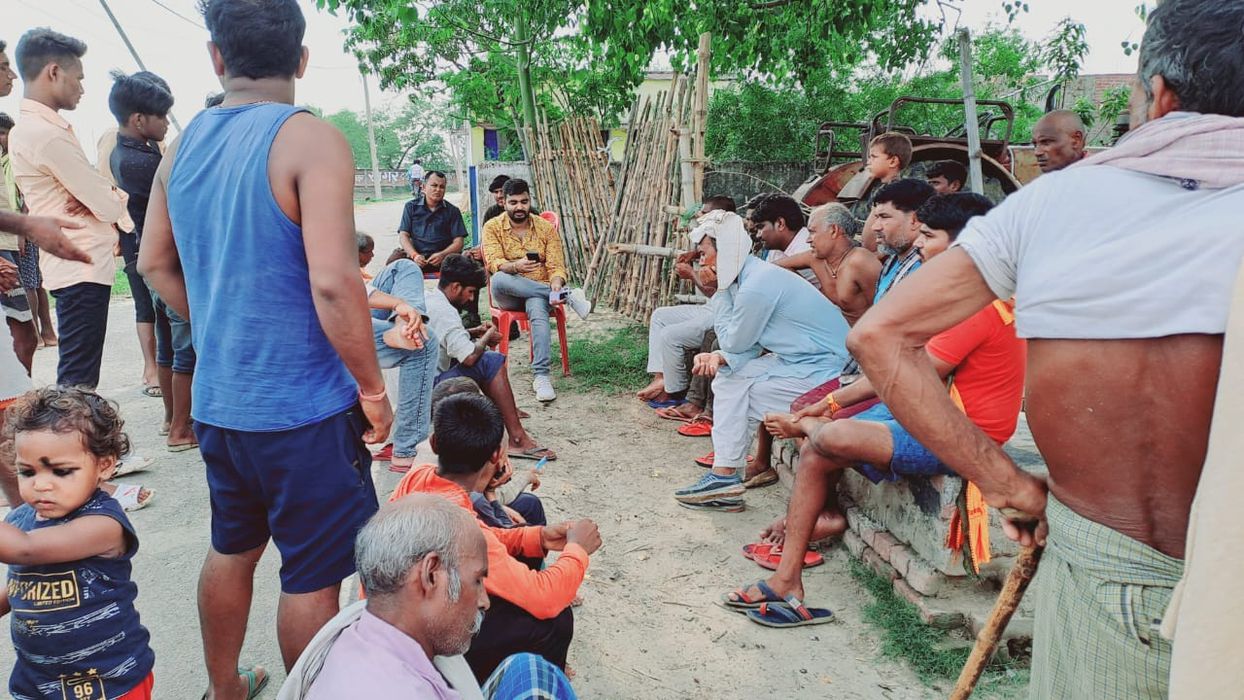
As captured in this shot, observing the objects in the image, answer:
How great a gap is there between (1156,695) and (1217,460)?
0.47 m

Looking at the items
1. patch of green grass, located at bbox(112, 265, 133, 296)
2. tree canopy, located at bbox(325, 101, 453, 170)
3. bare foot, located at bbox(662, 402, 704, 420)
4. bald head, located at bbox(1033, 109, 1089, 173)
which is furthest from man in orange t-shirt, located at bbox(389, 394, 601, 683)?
tree canopy, located at bbox(325, 101, 453, 170)

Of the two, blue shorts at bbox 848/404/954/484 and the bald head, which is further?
the bald head

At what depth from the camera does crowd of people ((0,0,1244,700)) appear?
46.5 inches

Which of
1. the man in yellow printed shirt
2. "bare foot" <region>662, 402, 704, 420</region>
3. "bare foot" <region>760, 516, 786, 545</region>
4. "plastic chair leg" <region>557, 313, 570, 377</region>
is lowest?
"bare foot" <region>760, 516, 786, 545</region>

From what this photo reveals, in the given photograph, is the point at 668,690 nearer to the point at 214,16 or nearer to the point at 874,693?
the point at 874,693

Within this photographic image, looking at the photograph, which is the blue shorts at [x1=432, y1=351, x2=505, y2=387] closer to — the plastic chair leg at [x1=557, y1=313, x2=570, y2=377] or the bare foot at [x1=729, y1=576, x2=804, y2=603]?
the plastic chair leg at [x1=557, y1=313, x2=570, y2=377]

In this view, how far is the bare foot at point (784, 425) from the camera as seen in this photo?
3.33 m

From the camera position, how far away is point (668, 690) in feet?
8.56

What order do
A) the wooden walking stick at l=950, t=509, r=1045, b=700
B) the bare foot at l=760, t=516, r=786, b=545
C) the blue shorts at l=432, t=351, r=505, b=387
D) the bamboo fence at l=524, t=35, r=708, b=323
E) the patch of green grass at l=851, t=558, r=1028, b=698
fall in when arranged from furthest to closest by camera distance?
the bamboo fence at l=524, t=35, r=708, b=323
the blue shorts at l=432, t=351, r=505, b=387
the bare foot at l=760, t=516, r=786, b=545
the patch of green grass at l=851, t=558, r=1028, b=698
the wooden walking stick at l=950, t=509, r=1045, b=700

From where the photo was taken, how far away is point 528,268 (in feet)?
20.1

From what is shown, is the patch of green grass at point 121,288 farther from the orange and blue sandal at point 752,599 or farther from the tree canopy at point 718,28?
the orange and blue sandal at point 752,599

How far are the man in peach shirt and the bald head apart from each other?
225 inches

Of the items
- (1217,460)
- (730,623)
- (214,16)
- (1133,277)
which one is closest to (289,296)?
(214,16)

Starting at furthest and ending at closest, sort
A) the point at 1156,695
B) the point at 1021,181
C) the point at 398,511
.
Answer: the point at 1021,181 < the point at 398,511 < the point at 1156,695
